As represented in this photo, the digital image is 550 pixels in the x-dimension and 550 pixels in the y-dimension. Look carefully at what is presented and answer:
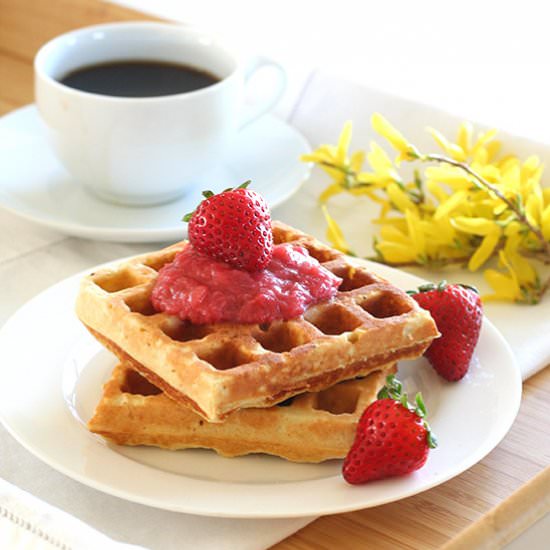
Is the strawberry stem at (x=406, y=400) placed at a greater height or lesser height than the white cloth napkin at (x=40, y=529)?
greater

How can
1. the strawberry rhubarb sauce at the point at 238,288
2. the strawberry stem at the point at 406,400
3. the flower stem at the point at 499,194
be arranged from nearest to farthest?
1. the strawberry stem at the point at 406,400
2. the strawberry rhubarb sauce at the point at 238,288
3. the flower stem at the point at 499,194

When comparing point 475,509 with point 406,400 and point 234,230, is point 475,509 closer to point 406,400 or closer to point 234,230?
point 406,400

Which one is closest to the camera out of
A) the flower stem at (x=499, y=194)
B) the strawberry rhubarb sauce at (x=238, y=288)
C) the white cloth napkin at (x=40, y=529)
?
the white cloth napkin at (x=40, y=529)

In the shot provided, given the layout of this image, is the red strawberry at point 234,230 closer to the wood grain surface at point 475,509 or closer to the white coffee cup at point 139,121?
the wood grain surface at point 475,509

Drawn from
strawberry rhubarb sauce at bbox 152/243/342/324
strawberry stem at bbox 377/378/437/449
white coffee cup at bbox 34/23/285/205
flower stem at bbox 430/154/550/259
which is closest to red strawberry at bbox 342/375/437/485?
strawberry stem at bbox 377/378/437/449

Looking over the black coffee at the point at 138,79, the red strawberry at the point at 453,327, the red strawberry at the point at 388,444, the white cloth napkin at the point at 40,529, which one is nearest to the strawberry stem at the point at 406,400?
the red strawberry at the point at 388,444

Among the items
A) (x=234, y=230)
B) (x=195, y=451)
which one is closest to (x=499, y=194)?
(x=234, y=230)

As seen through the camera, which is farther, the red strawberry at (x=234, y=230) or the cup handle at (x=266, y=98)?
the cup handle at (x=266, y=98)
